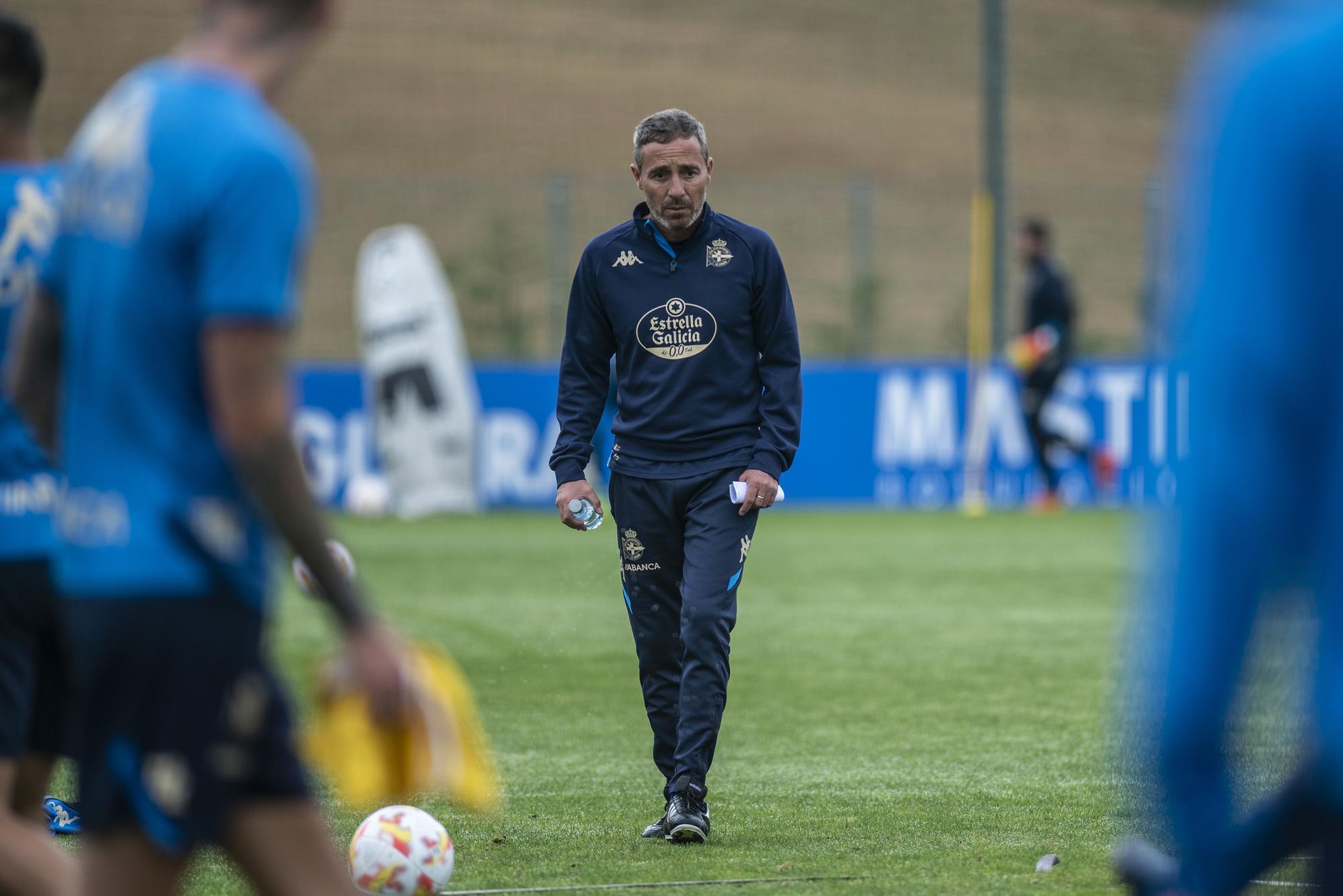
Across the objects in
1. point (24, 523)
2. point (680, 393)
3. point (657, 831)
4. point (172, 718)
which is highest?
point (680, 393)

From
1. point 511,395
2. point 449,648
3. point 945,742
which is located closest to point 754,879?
point 945,742

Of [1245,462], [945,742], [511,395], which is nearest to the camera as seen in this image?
[1245,462]

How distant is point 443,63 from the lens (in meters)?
45.2

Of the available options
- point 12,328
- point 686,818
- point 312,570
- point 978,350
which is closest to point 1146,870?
point 312,570

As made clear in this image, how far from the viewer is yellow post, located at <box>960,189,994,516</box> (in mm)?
19641

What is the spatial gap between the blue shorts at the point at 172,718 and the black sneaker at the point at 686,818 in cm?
296

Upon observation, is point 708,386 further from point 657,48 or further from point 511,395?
point 657,48

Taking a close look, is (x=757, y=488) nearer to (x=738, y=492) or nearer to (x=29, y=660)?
(x=738, y=492)

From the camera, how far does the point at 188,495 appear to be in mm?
2580

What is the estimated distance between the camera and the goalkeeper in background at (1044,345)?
60.2ft

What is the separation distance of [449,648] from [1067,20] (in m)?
47.3

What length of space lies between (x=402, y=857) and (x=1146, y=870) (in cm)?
287

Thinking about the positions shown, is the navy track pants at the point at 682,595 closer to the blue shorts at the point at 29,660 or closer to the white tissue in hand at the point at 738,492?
the white tissue in hand at the point at 738,492

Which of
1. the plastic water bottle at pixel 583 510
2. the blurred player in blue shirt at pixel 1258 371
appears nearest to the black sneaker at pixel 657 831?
the plastic water bottle at pixel 583 510
